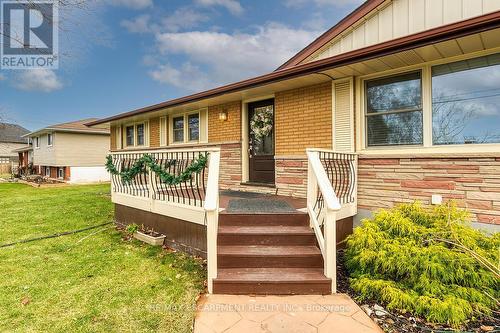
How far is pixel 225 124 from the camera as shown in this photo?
718cm

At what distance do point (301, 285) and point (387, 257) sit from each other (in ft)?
3.43

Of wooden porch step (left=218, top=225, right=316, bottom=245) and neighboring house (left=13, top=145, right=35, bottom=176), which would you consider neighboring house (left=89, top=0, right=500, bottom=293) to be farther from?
neighboring house (left=13, top=145, right=35, bottom=176)

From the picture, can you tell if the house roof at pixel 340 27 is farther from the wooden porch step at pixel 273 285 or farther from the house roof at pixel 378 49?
the wooden porch step at pixel 273 285

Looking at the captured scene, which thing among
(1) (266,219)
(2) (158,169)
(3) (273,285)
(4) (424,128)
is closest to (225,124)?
(2) (158,169)

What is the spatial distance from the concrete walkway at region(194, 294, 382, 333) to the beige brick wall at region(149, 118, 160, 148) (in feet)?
23.4

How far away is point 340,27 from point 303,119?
2369 mm

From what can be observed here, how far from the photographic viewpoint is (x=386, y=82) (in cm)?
464

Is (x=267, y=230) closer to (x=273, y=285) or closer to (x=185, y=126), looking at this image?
(x=273, y=285)

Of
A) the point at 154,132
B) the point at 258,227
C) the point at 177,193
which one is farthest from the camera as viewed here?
the point at 154,132

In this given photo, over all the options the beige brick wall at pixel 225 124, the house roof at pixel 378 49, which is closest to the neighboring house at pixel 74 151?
the beige brick wall at pixel 225 124

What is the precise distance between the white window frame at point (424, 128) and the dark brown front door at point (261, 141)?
217 cm

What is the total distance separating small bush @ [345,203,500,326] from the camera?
2671 millimetres

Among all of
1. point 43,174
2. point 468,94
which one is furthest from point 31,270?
point 43,174

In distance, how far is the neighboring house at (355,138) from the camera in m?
3.37
